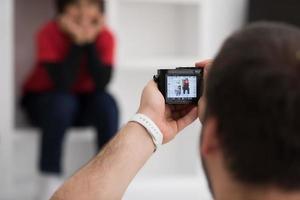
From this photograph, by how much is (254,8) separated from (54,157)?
50.7 inches

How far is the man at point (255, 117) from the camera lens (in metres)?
0.65

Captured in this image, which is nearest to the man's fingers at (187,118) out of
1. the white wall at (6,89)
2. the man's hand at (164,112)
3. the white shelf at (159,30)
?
the man's hand at (164,112)

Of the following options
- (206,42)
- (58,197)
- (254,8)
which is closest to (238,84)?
(58,197)

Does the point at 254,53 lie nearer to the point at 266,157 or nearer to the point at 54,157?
the point at 266,157

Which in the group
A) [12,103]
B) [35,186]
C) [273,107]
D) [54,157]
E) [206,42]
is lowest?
[35,186]

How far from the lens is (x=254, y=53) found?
25.9 inches

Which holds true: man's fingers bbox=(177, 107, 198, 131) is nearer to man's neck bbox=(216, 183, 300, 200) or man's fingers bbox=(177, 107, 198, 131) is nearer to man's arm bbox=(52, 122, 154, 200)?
man's arm bbox=(52, 122, 154, 200)

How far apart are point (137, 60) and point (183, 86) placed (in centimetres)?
148

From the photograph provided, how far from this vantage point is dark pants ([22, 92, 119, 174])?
241 cm

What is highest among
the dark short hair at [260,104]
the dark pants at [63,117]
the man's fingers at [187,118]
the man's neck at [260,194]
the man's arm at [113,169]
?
the dark short hair at [260,104]

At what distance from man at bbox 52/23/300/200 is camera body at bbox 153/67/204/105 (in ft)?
1.25

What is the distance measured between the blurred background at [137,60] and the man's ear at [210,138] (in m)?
1.79

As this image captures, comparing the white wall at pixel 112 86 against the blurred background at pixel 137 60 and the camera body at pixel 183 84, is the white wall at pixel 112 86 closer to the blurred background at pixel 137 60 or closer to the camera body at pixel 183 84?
the blurred background at pixel 137 60

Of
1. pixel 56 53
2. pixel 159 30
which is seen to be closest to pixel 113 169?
pixel 56 53
